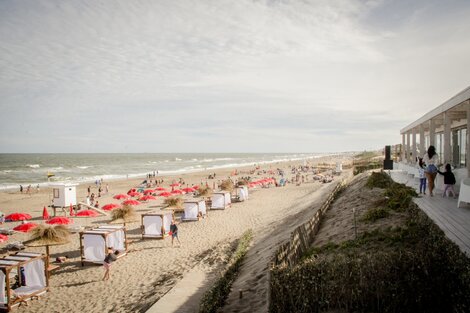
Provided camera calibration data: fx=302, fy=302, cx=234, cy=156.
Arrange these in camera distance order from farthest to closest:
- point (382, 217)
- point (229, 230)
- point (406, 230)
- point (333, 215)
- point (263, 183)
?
Answer: point (263, 183) → point (229, 230) → point (333, 215) → point (382, 217) → point (406, 230)

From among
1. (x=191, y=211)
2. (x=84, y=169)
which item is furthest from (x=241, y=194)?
(x=84, y=169)

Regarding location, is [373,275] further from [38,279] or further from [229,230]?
[229,230]

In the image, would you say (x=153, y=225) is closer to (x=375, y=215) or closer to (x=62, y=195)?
(x=62, y=195)

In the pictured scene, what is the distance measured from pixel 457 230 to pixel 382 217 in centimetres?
315

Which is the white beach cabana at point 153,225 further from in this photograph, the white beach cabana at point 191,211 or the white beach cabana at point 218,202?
the white beach cabana at point 218,202

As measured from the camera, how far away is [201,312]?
23.4 feet

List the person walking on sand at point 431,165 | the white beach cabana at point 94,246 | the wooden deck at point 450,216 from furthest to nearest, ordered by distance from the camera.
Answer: the white beach cabana at point 94,246 < the person walking on sand at point 431,165 < the wooden deck at point 450,216

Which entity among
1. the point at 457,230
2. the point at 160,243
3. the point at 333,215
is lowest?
the point at 160,243

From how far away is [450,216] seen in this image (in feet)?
27.6

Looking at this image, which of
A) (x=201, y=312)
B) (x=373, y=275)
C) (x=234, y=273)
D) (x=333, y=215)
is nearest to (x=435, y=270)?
(x=373, y=275)

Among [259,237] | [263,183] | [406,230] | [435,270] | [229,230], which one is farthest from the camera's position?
[263,183]

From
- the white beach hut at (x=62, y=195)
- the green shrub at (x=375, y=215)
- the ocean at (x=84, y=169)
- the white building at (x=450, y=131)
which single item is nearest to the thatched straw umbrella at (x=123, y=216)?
the white beach hut at (x=62, y=195)

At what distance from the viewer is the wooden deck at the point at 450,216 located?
656 cm

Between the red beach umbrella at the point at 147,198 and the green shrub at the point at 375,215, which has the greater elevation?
the green shrub at the point at 375,215
